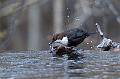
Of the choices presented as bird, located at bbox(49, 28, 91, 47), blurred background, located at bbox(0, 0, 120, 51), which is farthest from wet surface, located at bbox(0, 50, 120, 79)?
blurred background, located at bbox(0, 0, 120, 51)

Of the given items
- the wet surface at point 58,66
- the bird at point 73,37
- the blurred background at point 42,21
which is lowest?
the wet surface at point 58,66

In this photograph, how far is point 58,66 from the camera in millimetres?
4797

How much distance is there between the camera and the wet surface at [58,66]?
4242 mm

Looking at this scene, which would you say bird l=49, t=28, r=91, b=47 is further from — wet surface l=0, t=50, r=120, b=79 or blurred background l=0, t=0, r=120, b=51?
blurred background l=0, t=0, r=120, b=51

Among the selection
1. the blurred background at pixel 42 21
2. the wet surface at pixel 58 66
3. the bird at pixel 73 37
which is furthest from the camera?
the blurred background at pixel 42 21

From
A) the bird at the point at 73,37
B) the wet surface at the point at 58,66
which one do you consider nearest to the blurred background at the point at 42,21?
the bird at the point at 73,37

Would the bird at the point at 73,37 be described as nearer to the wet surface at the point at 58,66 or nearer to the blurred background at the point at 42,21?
the wet surface at the point at 58,66

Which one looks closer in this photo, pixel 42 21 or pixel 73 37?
pixel 73 37

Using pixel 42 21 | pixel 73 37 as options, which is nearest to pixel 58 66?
pixel 73 37

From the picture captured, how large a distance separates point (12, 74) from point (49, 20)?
16648mm

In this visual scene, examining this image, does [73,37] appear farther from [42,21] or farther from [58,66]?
[42,21]

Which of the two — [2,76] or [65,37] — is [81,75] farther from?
[65,37]

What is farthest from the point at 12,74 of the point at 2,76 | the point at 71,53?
the point at 71,53

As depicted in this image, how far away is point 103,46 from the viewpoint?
656cm
